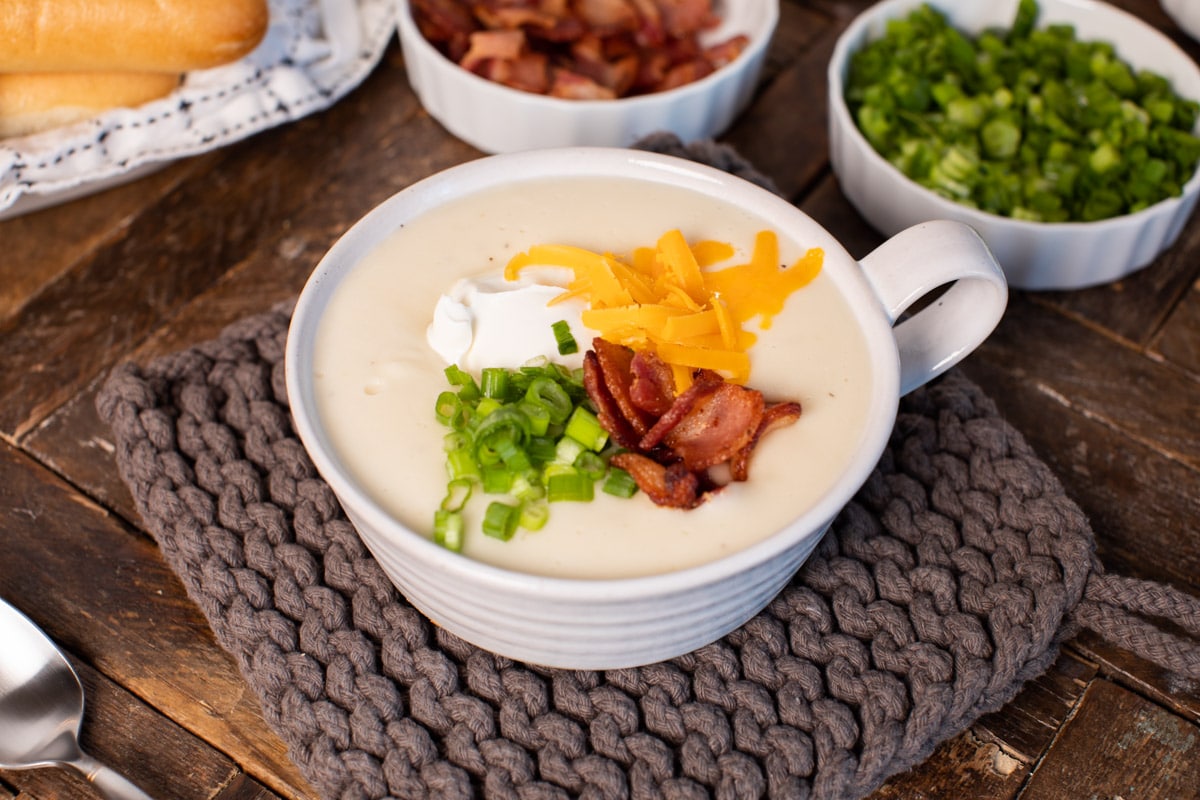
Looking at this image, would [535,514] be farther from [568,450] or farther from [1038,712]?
[1038,712]

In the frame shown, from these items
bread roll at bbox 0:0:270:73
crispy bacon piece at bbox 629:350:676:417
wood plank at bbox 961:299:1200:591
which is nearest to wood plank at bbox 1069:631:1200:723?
wood plank at bbox 961:299:1200:591

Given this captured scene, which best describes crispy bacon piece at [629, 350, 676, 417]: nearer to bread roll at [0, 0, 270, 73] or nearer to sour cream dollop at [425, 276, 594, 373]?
sour cream dollop at [425, 276, 594, 373]

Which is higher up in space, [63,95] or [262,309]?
[63,95]

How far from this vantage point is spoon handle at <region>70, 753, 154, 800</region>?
120 cm

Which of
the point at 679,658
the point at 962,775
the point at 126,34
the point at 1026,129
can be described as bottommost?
the point at 962,775

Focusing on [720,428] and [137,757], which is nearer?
[720,428]

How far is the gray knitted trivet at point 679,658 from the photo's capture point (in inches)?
46.9

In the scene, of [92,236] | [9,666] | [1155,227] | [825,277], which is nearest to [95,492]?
[9,666]

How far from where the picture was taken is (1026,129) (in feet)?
6.31

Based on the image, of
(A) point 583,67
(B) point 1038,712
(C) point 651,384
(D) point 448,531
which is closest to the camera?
(D) point 448,531

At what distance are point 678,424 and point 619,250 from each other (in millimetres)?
307

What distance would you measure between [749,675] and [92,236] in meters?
1.32

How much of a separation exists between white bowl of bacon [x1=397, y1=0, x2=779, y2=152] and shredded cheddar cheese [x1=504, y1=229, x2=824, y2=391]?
561mm

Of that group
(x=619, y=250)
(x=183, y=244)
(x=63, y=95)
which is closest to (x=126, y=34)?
(x=63, y=95)
